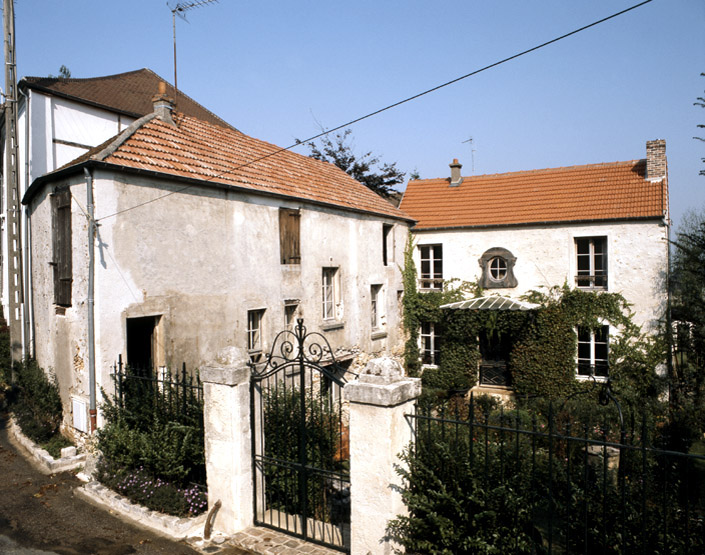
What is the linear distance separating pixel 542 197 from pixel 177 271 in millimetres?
13045

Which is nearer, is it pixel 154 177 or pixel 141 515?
pixel 141 515

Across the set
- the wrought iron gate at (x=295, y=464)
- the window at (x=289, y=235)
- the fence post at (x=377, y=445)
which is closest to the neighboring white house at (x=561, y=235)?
the window at (x=289, y=235)

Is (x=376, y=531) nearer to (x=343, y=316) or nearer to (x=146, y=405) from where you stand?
(x=146, y=405)

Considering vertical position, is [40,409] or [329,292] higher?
[329,292]

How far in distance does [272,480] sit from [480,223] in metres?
13.0

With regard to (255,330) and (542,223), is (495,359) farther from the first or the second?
(255,330)

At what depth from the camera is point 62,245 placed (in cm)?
979

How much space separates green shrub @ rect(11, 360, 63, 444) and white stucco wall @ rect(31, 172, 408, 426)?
389mm

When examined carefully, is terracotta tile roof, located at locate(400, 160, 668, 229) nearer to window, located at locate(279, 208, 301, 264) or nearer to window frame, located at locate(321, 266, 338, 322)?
window frame, located at locate(321, 266, 338, 322)

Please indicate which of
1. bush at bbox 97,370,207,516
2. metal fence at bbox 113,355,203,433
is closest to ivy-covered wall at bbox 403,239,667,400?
metal fence at bbox 113,355,203,433

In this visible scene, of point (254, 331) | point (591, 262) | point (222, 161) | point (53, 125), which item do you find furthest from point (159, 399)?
point (591, 262)

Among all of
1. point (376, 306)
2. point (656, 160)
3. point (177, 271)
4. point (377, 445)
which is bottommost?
point (377, 445)

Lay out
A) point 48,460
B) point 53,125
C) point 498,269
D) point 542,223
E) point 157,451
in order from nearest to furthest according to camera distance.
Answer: point 157,451, point 48,460, point 53,125, point 542,223, point 498,269

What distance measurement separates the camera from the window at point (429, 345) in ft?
61.5
